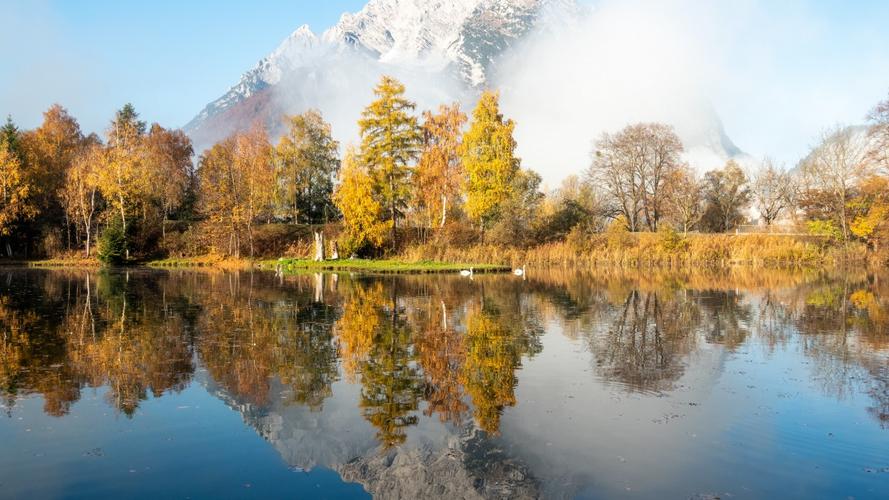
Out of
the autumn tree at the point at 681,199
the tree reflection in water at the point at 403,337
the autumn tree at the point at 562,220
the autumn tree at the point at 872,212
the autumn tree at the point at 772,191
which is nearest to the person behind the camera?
the tree reflection in water at the point at 403,337

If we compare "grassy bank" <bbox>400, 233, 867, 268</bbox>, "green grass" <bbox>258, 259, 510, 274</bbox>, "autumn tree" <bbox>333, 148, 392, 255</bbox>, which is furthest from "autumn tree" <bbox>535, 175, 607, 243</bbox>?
"autumn tree" <bbox>333, 148, 392, 255</bbox>

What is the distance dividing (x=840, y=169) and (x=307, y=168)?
43855mm

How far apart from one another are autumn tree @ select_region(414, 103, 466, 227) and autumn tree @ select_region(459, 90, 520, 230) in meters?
1.92

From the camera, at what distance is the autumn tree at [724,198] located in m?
66.3

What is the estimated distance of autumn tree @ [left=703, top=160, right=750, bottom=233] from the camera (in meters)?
66.3

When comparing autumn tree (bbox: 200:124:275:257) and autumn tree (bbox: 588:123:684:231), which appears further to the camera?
autumn tree (bbox: 588:123:684:231)

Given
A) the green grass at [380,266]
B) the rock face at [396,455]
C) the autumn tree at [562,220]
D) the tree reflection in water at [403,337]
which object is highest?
the autumn tree at [562,220]

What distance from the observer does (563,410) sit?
10328 mm

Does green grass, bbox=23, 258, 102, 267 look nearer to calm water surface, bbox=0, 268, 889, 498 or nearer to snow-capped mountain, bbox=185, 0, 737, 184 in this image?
calm water surface, bbox=0, 268, 889, 498

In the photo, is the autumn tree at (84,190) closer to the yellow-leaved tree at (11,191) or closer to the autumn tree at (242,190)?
the yellow-leaved tree at (11,191)

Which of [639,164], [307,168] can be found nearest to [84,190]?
[307,168]

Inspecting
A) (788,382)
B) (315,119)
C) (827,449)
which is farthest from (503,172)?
(827,449)

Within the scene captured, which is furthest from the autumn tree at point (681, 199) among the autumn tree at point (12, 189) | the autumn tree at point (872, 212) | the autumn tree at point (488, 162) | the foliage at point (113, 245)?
the autumn tree at point (12, 189)

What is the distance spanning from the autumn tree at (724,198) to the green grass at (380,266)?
33.3 meters
